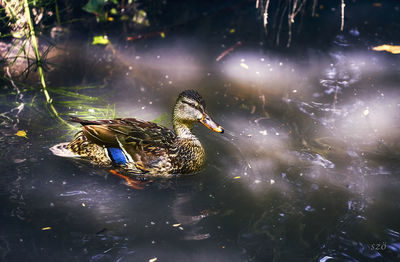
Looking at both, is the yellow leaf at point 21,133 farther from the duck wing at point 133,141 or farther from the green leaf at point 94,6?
the green leaf at point 94,6

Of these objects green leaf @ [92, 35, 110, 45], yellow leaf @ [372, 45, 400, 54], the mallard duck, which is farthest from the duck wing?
yellow leaf @ [372, 45, 400, 54]

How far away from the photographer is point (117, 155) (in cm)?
391

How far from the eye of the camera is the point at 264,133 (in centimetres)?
454

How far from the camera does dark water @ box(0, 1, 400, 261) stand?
122 inches

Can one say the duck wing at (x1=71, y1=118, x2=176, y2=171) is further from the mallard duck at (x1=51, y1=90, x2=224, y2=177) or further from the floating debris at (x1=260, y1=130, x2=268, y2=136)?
the floating debris at (x1=260, y1=130, x2=268, y2=136)

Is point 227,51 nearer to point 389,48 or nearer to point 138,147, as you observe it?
point 389,48

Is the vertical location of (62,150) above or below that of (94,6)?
below

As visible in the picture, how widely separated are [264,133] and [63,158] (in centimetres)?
209

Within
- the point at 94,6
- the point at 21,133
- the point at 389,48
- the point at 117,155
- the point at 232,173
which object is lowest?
the point at 232,173

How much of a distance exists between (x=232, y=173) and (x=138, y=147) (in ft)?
2.97

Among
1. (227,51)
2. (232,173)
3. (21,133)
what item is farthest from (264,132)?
(21,133)

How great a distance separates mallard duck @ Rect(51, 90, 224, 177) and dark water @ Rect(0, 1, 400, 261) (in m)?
0.13

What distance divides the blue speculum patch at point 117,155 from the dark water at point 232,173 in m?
0.16

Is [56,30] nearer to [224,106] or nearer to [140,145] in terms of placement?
→ [224,106]
